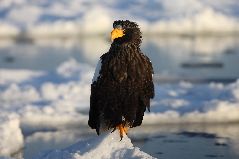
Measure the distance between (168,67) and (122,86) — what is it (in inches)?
396

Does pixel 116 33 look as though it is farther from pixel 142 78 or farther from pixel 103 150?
pixel 103 150

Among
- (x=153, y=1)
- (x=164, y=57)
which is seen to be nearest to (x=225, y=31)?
(x=153, y=1)

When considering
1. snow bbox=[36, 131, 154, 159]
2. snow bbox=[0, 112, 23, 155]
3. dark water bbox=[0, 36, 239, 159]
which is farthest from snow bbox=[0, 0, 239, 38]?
snow bbox=[36, 131, 154, 159]

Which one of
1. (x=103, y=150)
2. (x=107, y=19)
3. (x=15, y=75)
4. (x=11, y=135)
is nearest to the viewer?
(x=103, y=150)

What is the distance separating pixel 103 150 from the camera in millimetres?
6520

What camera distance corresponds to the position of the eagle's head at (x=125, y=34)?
7004 millimetres

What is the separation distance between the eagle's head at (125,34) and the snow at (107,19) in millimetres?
17304

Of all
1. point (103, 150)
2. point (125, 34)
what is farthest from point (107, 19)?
point (103, 150)

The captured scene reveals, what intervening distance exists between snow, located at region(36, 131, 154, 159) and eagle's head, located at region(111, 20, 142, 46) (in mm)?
838

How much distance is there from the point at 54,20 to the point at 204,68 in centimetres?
943

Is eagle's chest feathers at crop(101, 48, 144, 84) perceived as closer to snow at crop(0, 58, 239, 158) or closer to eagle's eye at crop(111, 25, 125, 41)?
eagle's eye at crop(111, 25, 125, 41)

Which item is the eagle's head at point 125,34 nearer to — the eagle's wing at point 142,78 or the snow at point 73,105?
the eagle's wing at point 142,78

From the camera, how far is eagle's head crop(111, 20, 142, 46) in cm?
700

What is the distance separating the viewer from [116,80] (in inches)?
275
